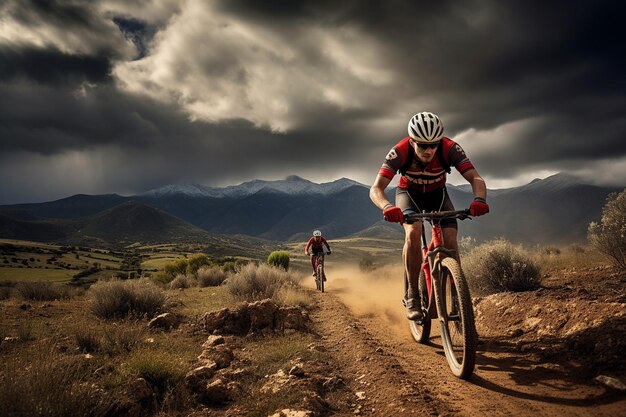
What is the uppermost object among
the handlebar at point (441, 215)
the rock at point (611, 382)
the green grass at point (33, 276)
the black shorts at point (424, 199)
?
the black shorts at point (424, 199)

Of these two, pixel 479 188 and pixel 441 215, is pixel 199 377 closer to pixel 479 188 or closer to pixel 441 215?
pixel 441 215

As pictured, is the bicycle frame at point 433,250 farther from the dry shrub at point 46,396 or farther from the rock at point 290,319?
the dry shrub at point 46,396

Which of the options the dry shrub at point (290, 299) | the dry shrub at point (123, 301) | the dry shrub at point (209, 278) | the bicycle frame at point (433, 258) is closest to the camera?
the bicycle frame at point (433, 258)

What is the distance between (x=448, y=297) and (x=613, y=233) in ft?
25.5

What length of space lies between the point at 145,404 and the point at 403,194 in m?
4.89

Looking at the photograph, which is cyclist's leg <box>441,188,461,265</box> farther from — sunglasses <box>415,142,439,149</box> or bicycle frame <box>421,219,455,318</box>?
sunglasses <box>415,142,439,149</box>

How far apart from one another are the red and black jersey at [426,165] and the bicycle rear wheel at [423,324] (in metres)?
1.53

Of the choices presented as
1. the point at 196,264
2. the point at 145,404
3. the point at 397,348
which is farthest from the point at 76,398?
the point at 196,264

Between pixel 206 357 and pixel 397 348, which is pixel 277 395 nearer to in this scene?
pixel 206 357

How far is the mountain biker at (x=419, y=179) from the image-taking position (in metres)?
5.21

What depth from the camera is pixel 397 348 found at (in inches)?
238

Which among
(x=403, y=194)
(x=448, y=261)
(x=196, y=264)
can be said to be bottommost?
(x=196, y=264)

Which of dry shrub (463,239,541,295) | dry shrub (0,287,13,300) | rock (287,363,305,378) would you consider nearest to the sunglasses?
rock (287,363,305,378)

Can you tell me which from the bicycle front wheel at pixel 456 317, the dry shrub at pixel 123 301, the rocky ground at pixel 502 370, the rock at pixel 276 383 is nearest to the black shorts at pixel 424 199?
the bicycle front wheel at pixel 456 317
